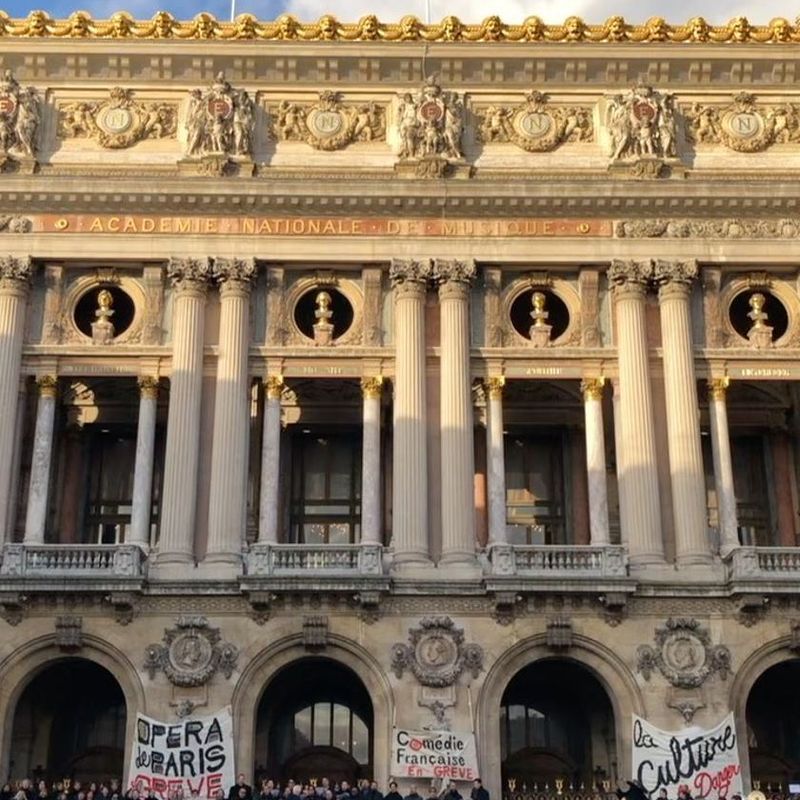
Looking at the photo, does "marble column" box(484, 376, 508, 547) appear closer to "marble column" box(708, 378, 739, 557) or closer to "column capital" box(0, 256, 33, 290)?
"marble column" box(708, 378, 739, 557)

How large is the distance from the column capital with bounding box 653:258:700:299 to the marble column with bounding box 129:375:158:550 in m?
13.1

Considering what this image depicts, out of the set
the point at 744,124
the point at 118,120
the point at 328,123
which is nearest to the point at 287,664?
the point at 328,123

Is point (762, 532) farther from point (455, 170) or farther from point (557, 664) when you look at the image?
point (455, 170)

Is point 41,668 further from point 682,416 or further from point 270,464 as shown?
point 682,416

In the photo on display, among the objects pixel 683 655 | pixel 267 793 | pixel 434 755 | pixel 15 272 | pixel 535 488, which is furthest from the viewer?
pixel 535 488

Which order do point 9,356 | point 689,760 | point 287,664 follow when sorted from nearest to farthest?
1. point 689,760
2. point 287,664
3. point 9,356

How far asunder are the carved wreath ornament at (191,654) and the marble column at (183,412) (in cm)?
166

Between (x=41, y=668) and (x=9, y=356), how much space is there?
7.80 metres

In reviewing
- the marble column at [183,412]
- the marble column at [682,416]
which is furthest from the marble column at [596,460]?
the marble column at [183,412]

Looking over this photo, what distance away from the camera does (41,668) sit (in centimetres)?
3088

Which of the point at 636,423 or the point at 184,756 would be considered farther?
the point at 636,423

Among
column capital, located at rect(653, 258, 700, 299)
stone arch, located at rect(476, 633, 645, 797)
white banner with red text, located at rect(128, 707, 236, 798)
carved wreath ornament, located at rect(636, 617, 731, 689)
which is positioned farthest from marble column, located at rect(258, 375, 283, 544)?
column capital, located at rect(653, 258, 700, 299)

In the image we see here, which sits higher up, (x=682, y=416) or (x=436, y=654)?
(x=682, y=416)

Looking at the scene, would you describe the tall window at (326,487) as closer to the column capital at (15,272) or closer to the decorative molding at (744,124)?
the column capital at (15,272)
